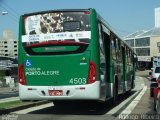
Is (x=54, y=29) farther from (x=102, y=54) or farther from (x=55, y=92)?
(x=55, y=92)

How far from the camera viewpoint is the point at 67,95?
1479cm

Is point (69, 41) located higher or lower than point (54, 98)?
higher

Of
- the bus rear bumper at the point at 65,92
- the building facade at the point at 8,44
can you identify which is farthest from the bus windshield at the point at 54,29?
the building facade at the point at 8,44

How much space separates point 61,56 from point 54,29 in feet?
3.20

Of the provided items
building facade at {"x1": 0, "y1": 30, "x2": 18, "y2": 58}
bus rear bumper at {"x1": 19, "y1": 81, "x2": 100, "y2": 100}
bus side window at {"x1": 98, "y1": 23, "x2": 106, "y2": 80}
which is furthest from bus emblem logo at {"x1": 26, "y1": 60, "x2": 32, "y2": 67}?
building facade at {"x1": 0, "y1": 30, "x2": 18, "y2": 58}

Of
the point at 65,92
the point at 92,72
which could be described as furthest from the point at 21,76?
the point at 92,72

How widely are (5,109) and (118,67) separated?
6.35 m

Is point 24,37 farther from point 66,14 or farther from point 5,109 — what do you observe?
point 5,109

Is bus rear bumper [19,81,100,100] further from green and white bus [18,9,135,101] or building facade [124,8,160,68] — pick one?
building facade [124,8,160,68]

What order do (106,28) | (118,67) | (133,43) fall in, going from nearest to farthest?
(106,28), (118,67), (133,43)

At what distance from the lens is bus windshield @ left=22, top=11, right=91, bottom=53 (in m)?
15.0

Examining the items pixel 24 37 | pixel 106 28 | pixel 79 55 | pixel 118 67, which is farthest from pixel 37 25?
pixel 118 67

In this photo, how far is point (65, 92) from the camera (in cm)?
1479

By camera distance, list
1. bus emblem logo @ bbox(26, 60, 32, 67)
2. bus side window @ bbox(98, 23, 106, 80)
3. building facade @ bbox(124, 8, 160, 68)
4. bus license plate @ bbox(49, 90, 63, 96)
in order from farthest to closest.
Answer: building facade @ bbox(124, 8, 160, 68) < bus side window @ bbox(98, 23, 106, 80) < bus emblem logo @ bbox(26, 60, 32, 67) < bus license plate @ bbox(49, 90, 63, 96)
